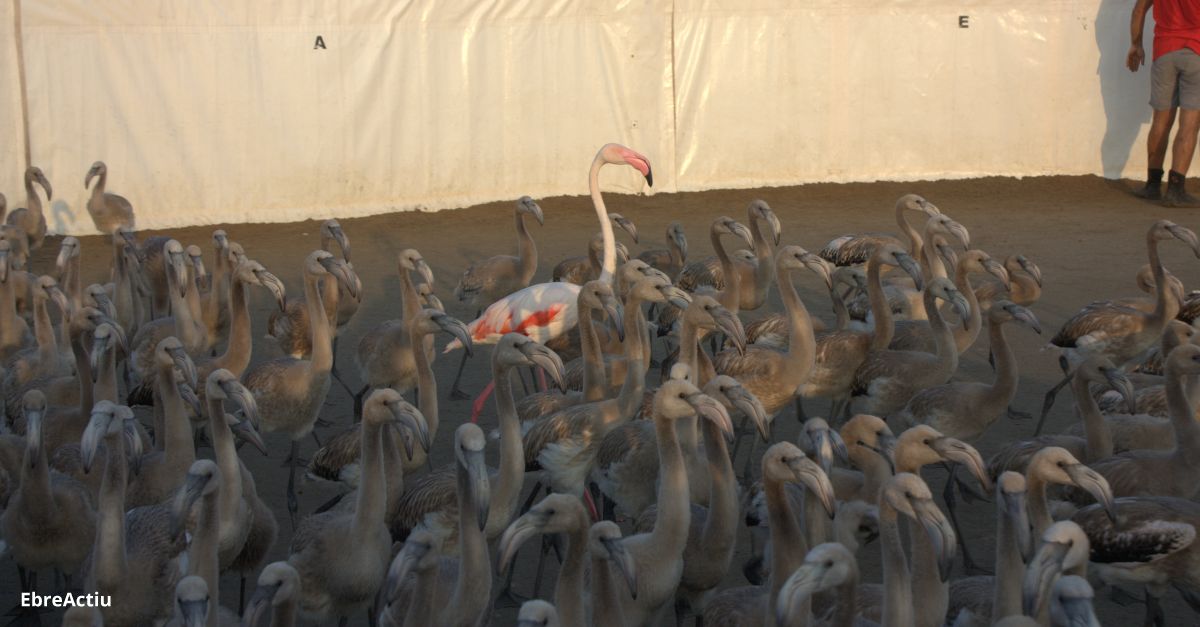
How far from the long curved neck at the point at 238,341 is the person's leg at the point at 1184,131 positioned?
11388 mm

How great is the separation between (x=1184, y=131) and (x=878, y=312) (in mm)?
8821

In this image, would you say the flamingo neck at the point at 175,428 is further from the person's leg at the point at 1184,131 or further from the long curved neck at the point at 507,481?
the person's leg at the point at 1184,131

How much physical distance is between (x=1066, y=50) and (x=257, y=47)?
964 centimetres

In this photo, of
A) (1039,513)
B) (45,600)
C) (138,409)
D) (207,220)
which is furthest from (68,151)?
(1039,513)

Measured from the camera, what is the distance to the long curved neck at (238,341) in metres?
7.96

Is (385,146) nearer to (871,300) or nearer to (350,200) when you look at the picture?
(350,200)

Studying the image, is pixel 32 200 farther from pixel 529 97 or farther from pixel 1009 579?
pixel 1009 579

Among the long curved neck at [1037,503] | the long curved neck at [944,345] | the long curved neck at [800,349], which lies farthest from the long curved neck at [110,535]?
the long curved neck at [944,345]

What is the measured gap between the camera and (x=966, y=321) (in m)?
8.26

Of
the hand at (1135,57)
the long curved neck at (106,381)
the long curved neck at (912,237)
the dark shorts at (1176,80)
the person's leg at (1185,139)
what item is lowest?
the long curved neck at (106,381)

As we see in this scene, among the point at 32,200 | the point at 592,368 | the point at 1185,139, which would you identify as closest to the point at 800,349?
the point at 592,368

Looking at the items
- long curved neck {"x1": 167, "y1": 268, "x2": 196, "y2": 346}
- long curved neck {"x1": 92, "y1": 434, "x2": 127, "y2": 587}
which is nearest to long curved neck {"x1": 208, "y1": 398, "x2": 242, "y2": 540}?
long curved neck {"x1": 92, "y1": 434, "x2": 127, "y2": 587}

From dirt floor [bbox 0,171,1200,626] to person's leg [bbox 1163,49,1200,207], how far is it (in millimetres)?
306

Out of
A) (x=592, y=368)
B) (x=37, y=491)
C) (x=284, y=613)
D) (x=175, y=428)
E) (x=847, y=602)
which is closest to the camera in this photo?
(x=847, y=602)
